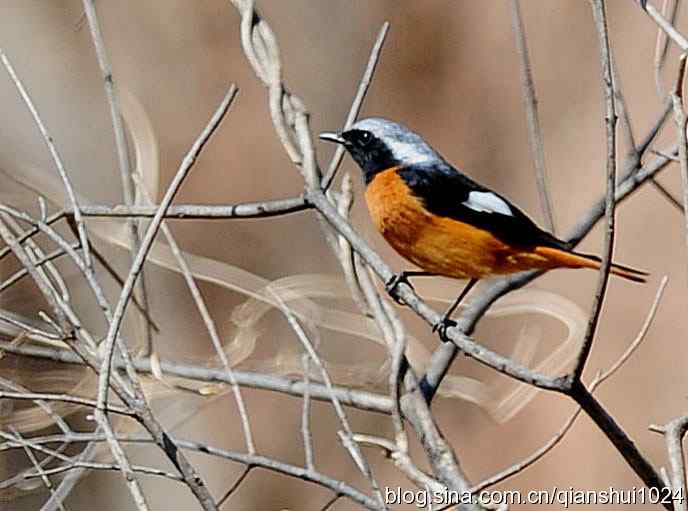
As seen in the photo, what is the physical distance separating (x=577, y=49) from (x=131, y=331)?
2486mm

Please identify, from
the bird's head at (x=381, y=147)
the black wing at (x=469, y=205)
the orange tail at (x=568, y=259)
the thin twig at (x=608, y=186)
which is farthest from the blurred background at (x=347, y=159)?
the thin twig at (x=608, y=186)

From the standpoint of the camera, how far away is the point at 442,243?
2367mm

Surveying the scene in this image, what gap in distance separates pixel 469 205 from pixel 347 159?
270 cm

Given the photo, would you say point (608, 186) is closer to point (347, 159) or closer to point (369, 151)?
point (369, 151)

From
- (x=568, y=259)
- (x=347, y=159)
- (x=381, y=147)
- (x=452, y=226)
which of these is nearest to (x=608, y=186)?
(x=568, y=259)

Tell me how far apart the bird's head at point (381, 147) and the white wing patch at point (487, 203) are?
18 centimetres

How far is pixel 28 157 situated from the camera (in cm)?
475

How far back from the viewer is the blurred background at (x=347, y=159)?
4.82m

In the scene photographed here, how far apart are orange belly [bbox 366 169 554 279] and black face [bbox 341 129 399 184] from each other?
16 cm

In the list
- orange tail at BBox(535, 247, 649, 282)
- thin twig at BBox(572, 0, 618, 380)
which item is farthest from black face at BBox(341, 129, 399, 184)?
thin twig at BBox(572, 0, 618, 380)

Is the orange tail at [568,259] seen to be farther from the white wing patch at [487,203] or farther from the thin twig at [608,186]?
the thin twig at [608,186]

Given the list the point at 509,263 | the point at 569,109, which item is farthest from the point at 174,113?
the point at 509,263

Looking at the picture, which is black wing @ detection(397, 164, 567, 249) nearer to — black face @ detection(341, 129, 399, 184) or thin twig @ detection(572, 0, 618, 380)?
black face @ detection(341, 129, 399, 184)

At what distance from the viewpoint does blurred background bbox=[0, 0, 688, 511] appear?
190 inches
